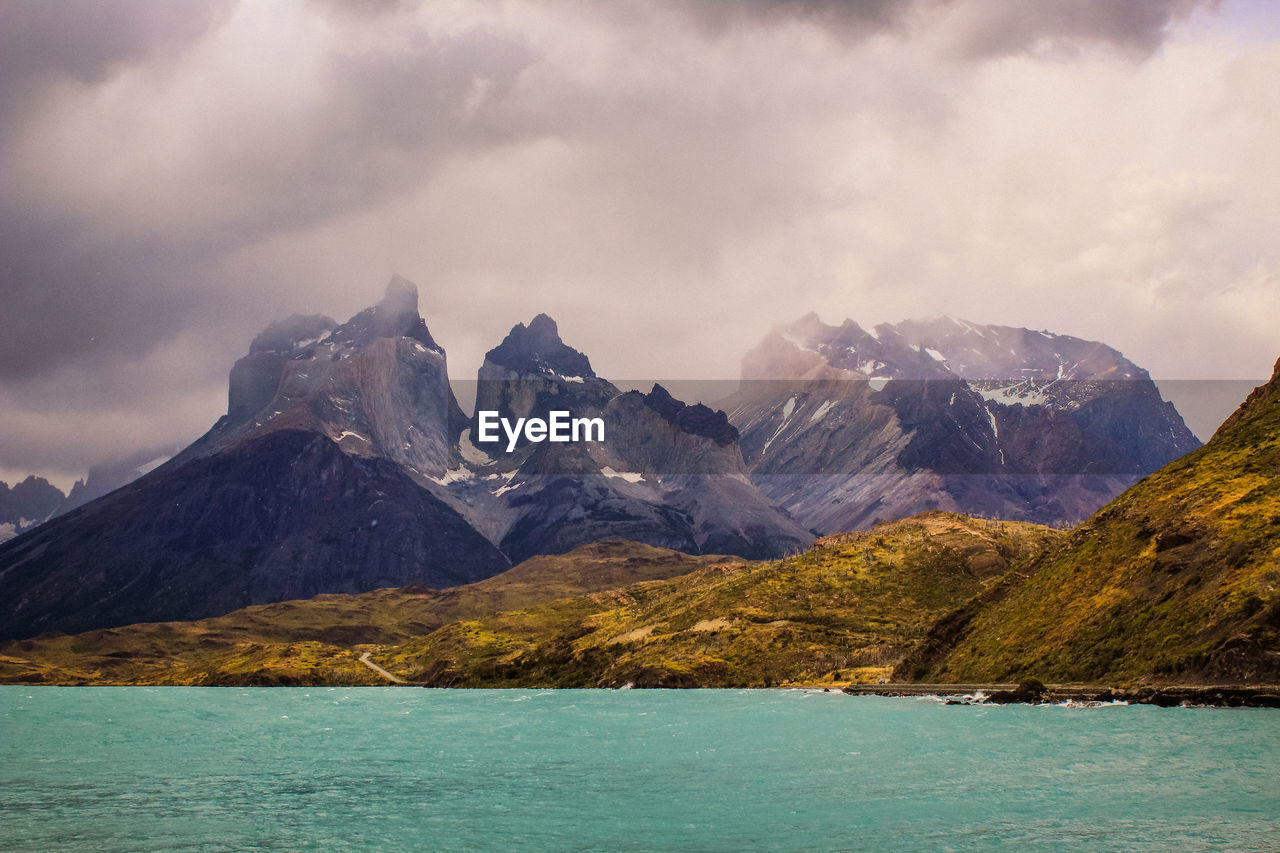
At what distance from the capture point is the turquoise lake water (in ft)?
262

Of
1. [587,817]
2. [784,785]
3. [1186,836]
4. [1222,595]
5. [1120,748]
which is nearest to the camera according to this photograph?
[1186,836]

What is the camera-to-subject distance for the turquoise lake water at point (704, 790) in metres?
79.9

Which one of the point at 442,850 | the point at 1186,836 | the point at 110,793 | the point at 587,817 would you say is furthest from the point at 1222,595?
the point at 110,793

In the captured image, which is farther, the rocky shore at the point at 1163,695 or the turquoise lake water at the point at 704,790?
the rocky shore at the point at 1163,695

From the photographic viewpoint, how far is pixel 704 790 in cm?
10644

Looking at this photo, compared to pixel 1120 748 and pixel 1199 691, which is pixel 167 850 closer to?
pixel 1120 748

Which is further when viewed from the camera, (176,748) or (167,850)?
(176,748)

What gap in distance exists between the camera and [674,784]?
11175cm

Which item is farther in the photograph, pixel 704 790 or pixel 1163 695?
pixel 1163 695

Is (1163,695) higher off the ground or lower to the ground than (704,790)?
lower

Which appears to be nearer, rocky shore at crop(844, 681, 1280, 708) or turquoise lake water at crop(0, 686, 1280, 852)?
turquoise lake water at crop(0, 686, 1280, 852)

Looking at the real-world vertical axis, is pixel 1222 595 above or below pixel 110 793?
above

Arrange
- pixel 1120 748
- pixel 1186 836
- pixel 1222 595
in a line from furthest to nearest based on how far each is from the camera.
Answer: pixel 1222 595, pixel 1120 748, pixel 1186 836

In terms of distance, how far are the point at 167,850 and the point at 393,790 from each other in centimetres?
3631
